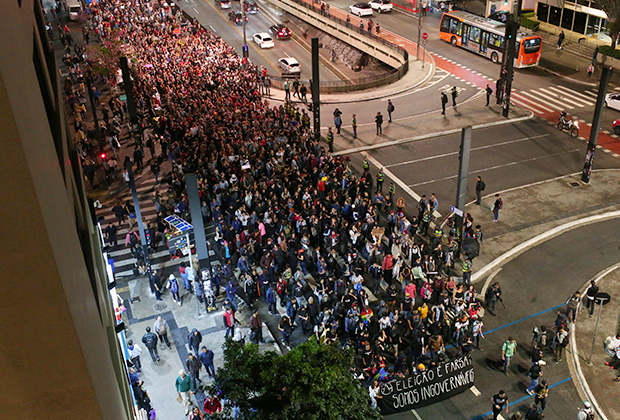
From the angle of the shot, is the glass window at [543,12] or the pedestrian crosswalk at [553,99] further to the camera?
the glass window at [543,12]

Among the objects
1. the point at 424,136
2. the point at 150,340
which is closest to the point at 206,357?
the point at 150,340

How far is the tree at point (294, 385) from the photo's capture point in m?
13.9

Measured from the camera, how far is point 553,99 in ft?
147

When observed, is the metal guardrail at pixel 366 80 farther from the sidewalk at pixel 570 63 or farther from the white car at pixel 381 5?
A: the sidewalk at pixel 570 63

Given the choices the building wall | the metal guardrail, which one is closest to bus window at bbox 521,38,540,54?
the metal guardrail

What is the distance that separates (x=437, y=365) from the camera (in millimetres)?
19375

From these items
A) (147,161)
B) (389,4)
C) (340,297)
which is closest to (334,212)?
(340,297)

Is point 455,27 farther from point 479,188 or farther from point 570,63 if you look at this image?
point 479,188

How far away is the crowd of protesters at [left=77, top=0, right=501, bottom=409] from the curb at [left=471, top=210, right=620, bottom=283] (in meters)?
1.07

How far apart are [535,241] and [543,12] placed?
39.7 meters

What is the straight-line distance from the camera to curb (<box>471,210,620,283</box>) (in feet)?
87.0

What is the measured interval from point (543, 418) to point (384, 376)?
16.4 feet

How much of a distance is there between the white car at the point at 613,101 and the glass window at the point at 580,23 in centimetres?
1555

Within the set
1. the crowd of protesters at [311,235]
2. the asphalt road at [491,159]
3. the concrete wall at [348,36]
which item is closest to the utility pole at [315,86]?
the crowd of protesters at [311,235]
